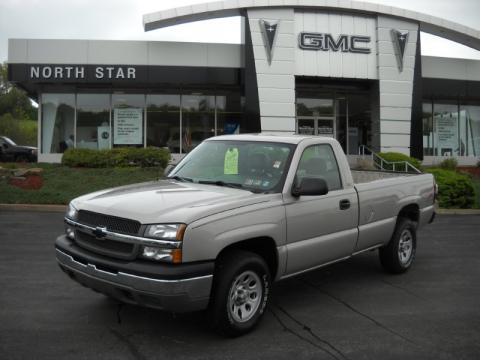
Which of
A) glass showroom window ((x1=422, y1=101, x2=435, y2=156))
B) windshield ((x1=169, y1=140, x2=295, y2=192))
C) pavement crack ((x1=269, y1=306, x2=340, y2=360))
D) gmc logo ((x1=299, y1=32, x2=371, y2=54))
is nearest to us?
pavement crack ((x1=269, y1=306, x2=340, y2=360))

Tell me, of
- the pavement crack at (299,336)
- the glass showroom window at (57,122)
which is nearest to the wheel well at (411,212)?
the pavement crack at (299,336)

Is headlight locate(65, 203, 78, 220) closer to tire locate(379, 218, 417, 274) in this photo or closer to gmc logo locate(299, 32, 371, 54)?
tire locate(379, 218, 417, 274)

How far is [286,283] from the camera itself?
20.2 feet

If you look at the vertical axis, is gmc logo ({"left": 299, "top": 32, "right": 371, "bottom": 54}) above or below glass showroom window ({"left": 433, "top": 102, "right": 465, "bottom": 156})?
above

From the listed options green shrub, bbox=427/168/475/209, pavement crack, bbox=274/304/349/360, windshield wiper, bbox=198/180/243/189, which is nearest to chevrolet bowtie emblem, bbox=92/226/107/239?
windshield wiper, bbox=198/180/243/189

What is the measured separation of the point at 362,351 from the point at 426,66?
21.2m

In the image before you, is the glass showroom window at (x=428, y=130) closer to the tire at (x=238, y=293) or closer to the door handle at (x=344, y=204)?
the door handle at (x=344, y=204)

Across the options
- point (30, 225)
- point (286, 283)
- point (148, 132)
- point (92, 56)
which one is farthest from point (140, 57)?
point (286, 283)

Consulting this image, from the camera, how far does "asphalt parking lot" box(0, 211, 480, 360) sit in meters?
4.06

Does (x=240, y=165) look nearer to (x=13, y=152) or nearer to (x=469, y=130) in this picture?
(x=13, y=152)

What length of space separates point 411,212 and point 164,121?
665 inches

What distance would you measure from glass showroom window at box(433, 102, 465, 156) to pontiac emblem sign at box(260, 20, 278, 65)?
10.5 metres

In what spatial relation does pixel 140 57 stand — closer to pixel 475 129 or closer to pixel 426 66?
pixel 426 66

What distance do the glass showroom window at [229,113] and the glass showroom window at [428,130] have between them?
9.71 m
